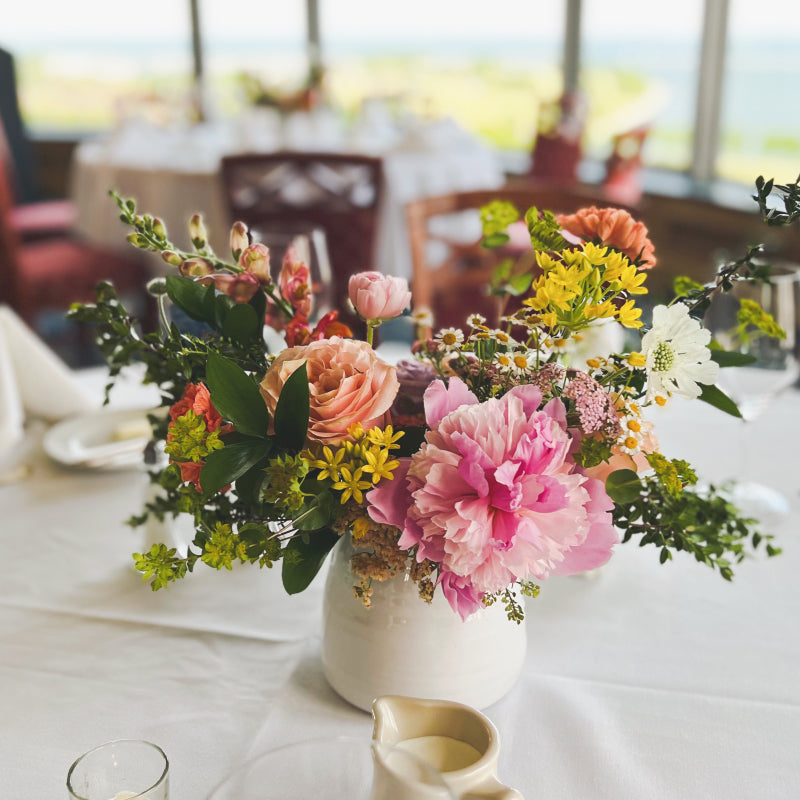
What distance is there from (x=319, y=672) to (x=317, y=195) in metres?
2.14

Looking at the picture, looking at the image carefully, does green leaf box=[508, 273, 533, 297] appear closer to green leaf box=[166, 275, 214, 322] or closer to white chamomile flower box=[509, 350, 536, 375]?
white chamomile flower box=[509, 350, 536, 375]

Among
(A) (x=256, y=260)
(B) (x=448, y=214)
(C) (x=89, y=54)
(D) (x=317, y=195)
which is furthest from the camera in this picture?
(C) (x=89, y=54)

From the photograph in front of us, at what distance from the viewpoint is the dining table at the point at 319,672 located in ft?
2.32

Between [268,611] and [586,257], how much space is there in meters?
0.49

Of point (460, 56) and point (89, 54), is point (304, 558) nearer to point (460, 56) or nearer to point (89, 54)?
point (460, 56)

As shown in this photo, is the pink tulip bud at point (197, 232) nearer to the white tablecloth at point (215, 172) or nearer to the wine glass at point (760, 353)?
the wine glass at point (760, 353)

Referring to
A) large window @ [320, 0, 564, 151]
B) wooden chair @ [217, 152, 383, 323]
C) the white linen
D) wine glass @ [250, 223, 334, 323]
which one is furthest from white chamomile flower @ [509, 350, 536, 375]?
large window @ [320, 0, 564, 151]

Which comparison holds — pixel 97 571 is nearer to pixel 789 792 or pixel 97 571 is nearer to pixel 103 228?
pixel 789 792

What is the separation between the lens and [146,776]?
1.99ft

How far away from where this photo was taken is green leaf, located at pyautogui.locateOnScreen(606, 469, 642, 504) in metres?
0.62

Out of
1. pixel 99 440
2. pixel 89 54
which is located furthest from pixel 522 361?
pixel 89 54

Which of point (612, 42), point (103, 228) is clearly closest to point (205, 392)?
point (103, 228)

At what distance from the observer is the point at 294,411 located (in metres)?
0.61

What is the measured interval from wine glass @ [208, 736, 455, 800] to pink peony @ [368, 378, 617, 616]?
12 cm
